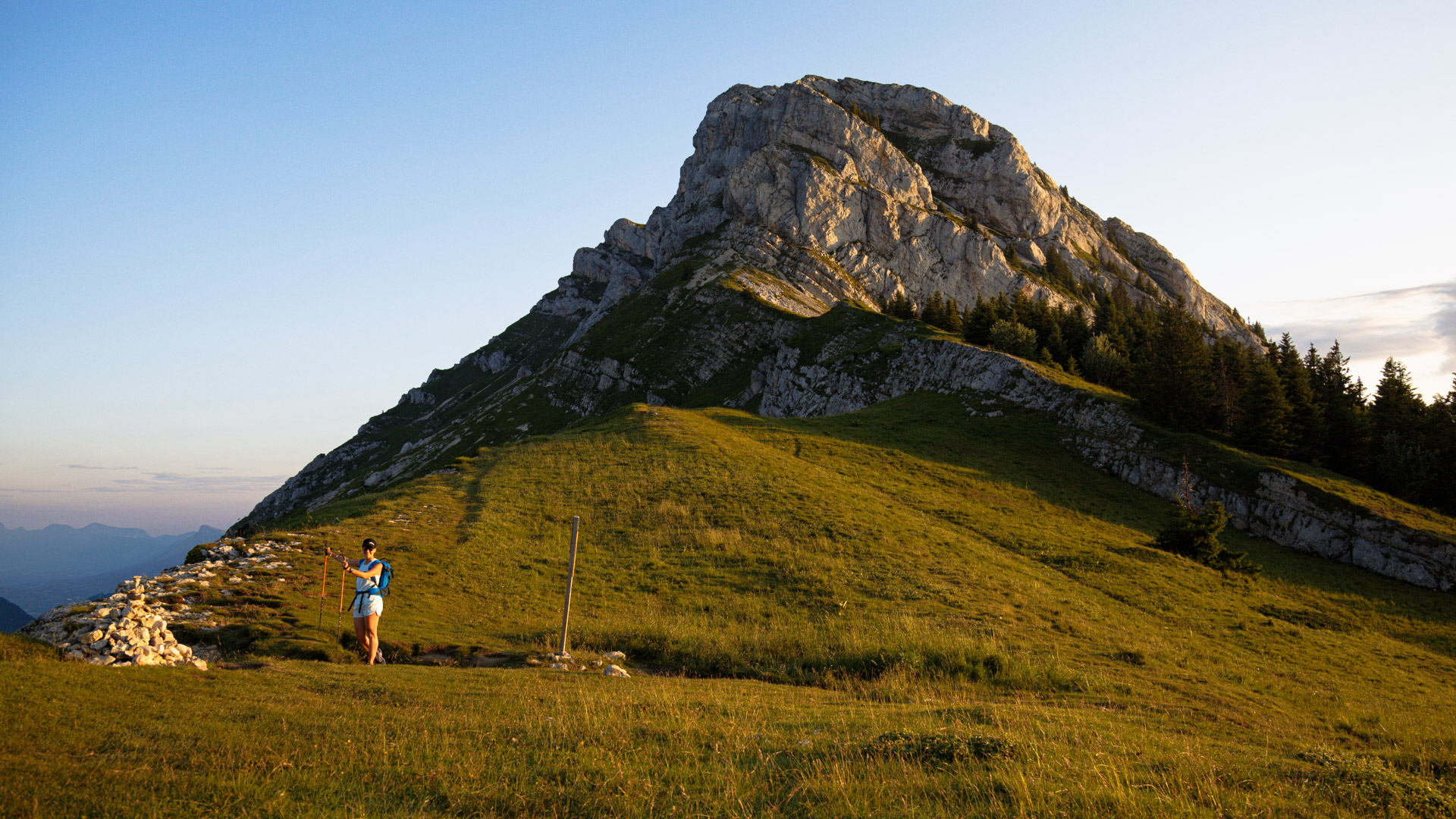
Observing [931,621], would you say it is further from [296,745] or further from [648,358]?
[648,358]

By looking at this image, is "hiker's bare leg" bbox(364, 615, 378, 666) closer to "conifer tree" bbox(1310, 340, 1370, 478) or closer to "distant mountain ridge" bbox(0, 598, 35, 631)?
"conifer tree" bbox(1310, 340, 1370, 478)

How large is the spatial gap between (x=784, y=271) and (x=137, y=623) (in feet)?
416

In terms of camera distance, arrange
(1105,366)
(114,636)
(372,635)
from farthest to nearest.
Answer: (1105,366)
(372,635)
(114,636)

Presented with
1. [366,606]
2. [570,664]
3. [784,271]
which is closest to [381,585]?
[366,606]

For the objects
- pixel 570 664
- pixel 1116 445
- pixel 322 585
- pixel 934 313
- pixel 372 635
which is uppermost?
pixel 934 313

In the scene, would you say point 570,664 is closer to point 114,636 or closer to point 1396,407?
point 114,636

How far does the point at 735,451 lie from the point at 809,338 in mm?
54636

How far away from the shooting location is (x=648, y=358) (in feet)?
370

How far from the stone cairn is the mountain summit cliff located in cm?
6912

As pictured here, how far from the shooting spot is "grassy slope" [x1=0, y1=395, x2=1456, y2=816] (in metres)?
7.00

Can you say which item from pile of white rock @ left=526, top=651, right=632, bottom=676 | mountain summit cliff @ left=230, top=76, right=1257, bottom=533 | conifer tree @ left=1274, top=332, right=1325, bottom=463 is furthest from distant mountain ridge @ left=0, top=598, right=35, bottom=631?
conifer tree @ left=1274, top=332, right=1325, bottom=463

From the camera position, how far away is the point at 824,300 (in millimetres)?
128750

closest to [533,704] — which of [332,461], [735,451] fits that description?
[735,451]

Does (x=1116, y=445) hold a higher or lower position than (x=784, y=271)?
lower
